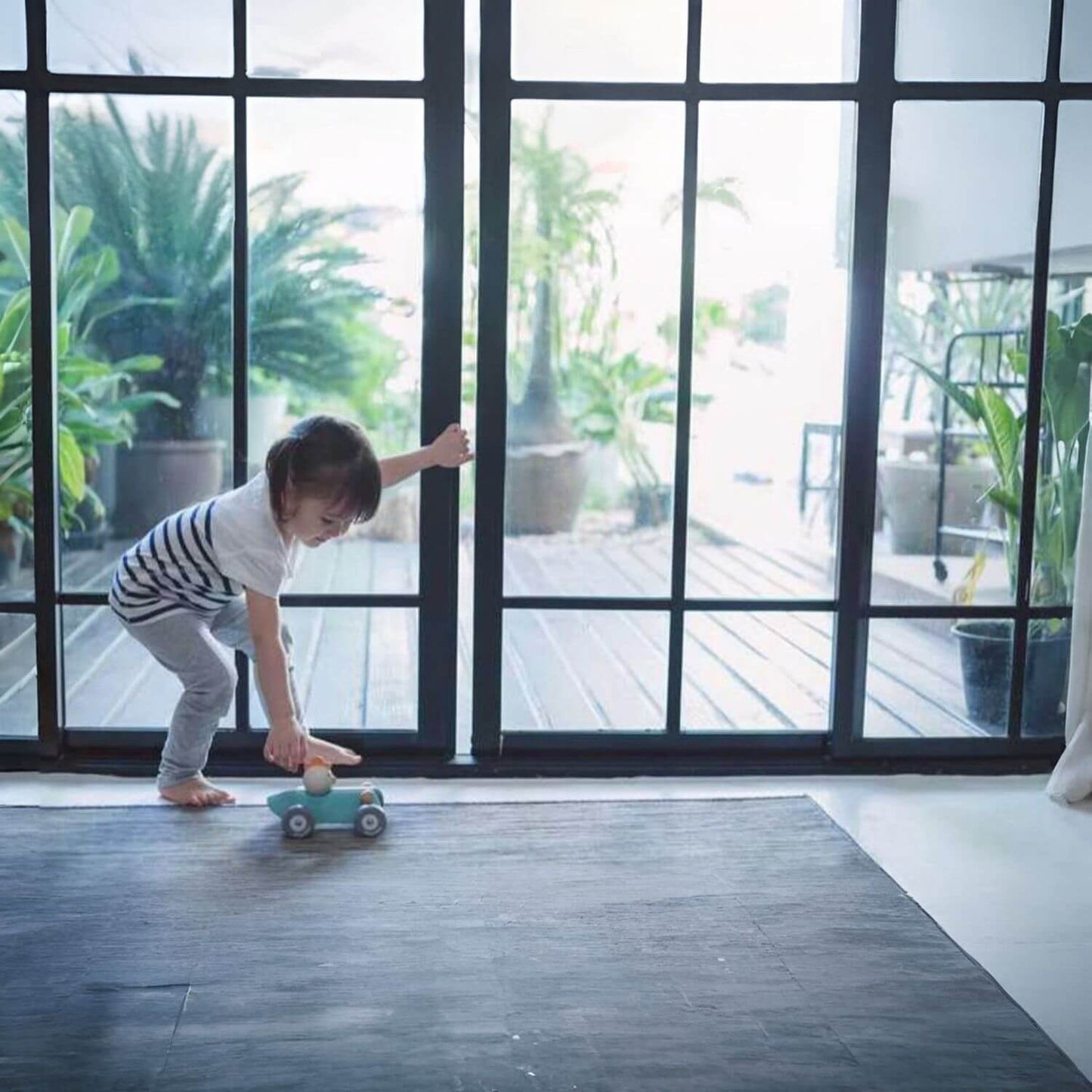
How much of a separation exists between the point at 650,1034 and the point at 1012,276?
2.05 m

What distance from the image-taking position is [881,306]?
10.2 ft

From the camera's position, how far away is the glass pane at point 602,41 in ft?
9.97

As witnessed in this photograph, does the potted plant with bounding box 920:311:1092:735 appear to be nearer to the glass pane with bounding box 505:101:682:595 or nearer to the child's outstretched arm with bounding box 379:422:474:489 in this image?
the glass pane with bounding box 505:101:682:595

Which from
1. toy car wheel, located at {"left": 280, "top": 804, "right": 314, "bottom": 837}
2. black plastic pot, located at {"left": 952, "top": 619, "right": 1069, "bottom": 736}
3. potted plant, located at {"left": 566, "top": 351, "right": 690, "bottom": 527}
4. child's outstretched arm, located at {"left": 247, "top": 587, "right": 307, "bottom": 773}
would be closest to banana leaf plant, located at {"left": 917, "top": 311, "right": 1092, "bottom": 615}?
black plastic pot, located at {"left": 952, "top": 619, "right": 1069, "bottom": 736}

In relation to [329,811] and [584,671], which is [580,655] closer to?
[584,671]

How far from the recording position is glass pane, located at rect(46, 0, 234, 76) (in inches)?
118

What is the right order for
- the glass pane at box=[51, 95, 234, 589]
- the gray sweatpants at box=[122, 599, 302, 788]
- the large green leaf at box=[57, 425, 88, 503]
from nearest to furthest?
the gray sweatpants at box=[122, 599, 302, 788] < the glass pane at box=[51, 95, 234, 589] < the large green leaf at box=[57, 425, 88, 503]

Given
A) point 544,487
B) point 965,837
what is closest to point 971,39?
point 544,487

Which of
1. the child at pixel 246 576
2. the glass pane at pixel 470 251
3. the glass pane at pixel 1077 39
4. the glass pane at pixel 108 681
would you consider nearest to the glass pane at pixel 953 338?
the glass pane at pixel 1077 39

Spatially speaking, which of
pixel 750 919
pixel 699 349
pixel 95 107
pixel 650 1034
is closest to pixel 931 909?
pixel 750 919

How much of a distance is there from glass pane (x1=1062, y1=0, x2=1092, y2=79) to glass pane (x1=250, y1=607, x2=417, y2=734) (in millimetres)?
1942

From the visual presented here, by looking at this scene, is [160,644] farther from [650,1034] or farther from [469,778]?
[650,1034]

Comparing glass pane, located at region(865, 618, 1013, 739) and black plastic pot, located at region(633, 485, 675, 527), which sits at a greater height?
black plastic pot, located at region(633, 485, 675, 527)

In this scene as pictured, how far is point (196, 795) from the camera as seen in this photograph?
2.86 metres
